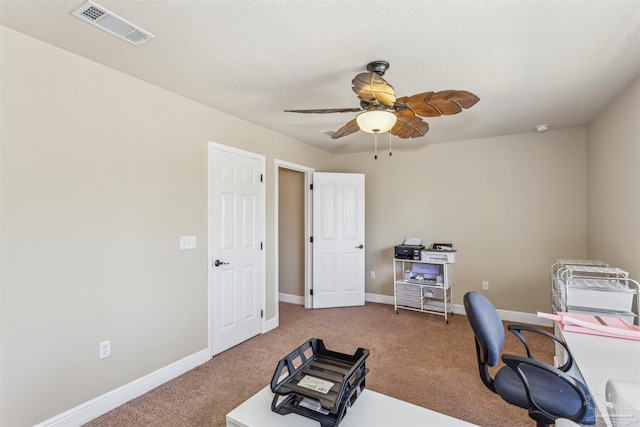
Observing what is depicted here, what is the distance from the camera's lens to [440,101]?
1.97 meters

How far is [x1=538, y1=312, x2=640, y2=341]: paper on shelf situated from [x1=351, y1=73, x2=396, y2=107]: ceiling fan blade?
1.72 meters

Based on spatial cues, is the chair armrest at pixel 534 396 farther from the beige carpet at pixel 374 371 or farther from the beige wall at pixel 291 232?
the beige wall at pixel 291 232

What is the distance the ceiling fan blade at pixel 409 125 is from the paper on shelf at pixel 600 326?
1564mm

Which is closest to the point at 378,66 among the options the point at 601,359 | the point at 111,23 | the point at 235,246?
the point at 111,23

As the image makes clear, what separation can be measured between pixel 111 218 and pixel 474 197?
13.9ft

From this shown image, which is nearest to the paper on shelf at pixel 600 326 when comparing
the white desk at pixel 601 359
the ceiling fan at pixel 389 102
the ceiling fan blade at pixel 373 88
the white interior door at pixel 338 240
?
the white desk at pixel 601 359

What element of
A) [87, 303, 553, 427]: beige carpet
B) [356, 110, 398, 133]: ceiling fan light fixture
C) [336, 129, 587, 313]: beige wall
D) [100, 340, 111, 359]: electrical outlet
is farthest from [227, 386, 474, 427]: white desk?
[336, 129, 587, 313]: beige wall

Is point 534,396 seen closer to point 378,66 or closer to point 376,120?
point 376,120

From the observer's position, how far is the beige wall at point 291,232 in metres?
5.08

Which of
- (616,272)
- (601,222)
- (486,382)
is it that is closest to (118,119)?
(486,382)

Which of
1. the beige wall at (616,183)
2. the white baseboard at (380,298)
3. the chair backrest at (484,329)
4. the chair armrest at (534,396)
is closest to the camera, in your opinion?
the chair armrest at (534,396)

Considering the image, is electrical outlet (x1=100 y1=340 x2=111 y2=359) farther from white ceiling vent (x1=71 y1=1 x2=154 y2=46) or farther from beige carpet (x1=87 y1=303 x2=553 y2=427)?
white ceiling vent (x1=71 y1=1 x2=154 y2=46)

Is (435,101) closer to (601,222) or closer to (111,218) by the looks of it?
(111,218)

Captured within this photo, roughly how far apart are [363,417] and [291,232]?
3926 mm
